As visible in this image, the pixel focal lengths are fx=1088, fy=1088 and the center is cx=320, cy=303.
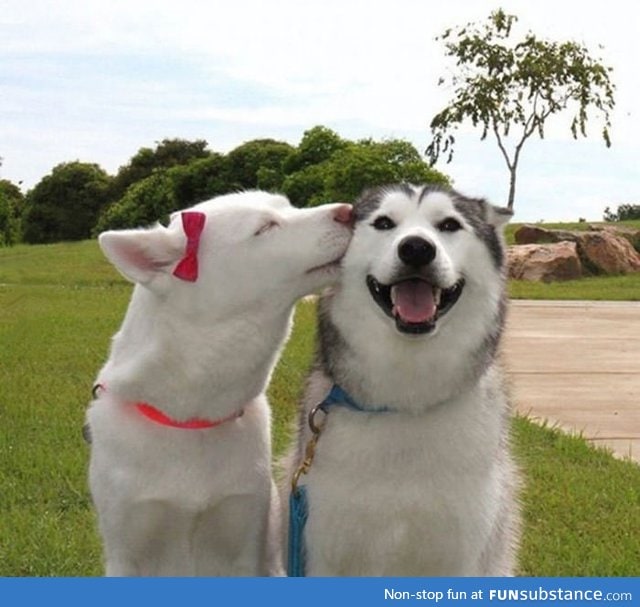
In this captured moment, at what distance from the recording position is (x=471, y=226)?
10.5 feet

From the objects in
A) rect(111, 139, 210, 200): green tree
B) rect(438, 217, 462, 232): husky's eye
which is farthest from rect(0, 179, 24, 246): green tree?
rect(438, 217, 462, 232): husky's eye

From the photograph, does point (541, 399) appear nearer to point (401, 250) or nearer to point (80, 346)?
point (80, 346)

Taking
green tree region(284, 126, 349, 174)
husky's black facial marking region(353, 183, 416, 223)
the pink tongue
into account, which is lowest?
the pink tongue

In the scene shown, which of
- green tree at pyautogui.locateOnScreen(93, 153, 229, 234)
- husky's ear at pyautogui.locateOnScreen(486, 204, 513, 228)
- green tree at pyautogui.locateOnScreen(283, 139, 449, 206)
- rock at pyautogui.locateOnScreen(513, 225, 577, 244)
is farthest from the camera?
rock at pyautogui.locateOnScreen(513, 225, 577, 244)

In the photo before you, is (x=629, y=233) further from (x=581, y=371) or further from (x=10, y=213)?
(x=581, y=371)

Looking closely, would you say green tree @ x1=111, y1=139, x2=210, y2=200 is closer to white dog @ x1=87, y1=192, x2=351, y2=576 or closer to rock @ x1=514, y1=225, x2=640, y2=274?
rock @ x1=514, y1=225, x2=640, y2=274

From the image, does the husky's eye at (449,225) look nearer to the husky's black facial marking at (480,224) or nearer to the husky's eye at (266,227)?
the husky's black facial marking at (480,224)

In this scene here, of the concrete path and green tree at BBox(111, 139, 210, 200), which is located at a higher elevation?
green tree at BBox(111, 139, 210, 200)

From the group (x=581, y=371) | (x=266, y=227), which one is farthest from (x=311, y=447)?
(x=581, y=371)

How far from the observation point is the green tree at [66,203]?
59.5 feet

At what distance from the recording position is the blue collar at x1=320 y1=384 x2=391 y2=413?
10.3 ft

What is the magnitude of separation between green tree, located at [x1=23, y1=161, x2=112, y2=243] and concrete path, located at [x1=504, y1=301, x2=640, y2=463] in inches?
326

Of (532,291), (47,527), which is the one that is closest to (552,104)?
(532,291)

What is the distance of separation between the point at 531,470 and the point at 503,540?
91.5 inches
